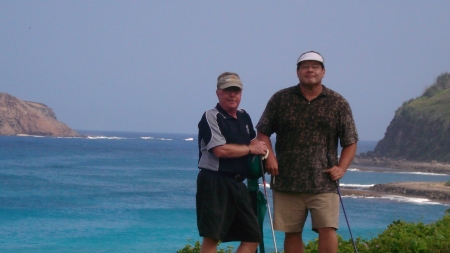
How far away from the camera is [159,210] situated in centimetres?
3803

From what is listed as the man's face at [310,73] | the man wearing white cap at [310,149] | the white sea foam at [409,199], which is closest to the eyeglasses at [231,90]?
the man wearing white cap at [310,149]

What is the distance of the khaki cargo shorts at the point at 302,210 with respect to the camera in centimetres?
491

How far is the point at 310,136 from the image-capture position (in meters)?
4.91

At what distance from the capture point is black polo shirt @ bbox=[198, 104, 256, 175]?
482 centimetres

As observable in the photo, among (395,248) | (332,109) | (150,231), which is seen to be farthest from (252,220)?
(150,231)

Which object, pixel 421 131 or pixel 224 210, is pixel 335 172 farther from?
pixel 421 131

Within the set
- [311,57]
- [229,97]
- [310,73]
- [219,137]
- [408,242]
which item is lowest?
[408,242]

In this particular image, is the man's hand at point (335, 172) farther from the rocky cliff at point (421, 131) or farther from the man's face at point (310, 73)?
the rocky cliff at point (421, 131)

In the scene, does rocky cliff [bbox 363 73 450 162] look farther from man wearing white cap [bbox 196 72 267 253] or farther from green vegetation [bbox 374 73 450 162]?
man wearing white cap [bbox 196 72 267 253]

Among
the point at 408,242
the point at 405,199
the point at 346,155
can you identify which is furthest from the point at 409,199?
the point at 346,155

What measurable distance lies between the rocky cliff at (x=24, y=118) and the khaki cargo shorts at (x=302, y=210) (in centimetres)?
15712

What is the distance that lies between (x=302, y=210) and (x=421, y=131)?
89.3 meters

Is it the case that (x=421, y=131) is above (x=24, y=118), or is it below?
below

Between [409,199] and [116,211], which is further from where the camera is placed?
[409,199]
